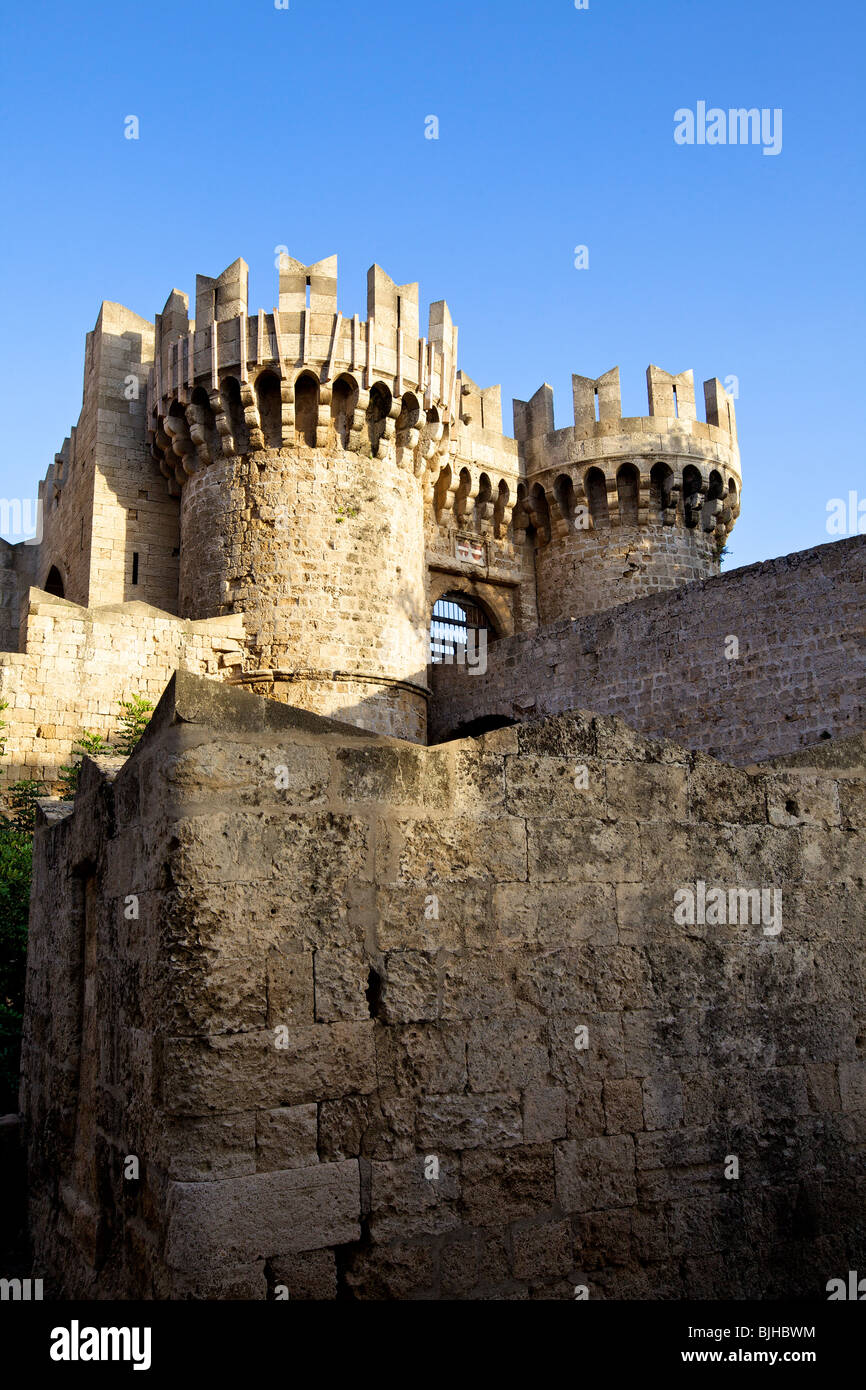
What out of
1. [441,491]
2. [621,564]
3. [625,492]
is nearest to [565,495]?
[625,492]

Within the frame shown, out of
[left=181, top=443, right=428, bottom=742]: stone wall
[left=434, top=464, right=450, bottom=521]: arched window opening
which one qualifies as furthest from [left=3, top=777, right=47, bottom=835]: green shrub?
[left=434, top=464, right=450, bottom=521]: arched window opening

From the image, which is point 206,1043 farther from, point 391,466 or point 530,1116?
point 391,466

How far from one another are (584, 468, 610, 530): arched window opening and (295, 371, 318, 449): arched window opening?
5.77 m

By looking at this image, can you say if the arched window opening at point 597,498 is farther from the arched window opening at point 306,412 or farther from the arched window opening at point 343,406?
Answer: the arched window opening at point 306,412

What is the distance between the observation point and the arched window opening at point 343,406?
1473 cm

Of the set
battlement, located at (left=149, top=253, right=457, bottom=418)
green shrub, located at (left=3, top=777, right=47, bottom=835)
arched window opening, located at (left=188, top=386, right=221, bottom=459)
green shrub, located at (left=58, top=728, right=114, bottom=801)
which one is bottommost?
green shrub, located at (left=3, top=777, right=47, bottom=835)

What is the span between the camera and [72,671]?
41.6ft

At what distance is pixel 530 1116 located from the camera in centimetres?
335

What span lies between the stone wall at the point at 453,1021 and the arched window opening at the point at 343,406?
37.5ft

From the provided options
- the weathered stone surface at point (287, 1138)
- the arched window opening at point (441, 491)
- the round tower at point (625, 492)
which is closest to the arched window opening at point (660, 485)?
the round tower at point (625, 492)

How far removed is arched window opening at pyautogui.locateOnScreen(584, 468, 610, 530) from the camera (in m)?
18.9

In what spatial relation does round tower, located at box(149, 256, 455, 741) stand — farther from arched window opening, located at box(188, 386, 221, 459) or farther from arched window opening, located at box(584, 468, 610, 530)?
arched window opening, located at box(584, 468, 610, 530)

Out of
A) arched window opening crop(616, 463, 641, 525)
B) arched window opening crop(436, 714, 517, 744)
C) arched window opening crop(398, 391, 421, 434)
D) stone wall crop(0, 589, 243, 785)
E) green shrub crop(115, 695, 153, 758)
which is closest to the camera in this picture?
stone wall crop(0, 589, 243, 785)

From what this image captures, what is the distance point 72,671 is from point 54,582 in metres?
6.57
